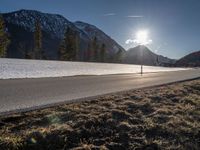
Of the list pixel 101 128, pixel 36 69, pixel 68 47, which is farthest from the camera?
pixel 68 47

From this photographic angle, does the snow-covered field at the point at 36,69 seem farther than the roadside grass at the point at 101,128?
Yes

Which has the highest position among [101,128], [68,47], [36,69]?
[68,47]

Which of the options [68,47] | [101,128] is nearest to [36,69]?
[101,128]

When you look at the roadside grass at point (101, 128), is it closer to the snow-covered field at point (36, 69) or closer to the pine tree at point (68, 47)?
the snow-covered field at point (36, 69)

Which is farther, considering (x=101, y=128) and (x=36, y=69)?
(x=36, y=69)

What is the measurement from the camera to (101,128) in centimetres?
627

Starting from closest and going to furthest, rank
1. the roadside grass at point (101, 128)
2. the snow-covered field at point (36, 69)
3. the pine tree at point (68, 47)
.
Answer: the roadside grass at point (101, 128) → the snow-covered field at point (36, 69) → the pine tree at point (68, 47)

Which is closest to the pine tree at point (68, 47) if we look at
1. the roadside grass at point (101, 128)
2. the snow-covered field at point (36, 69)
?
the snow-covered field at point (36, 69)

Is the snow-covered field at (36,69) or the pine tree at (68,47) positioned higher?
the pine tree at (68,47)

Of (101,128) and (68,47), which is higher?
(68,47)

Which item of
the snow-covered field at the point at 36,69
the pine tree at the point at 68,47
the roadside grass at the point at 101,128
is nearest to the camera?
the roadside grass at the point at 101,128

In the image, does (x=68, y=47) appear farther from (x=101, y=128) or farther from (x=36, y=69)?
(x=101, y=128)

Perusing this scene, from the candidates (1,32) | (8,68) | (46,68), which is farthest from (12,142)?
(1,32)

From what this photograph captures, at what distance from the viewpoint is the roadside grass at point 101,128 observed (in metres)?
5.30
